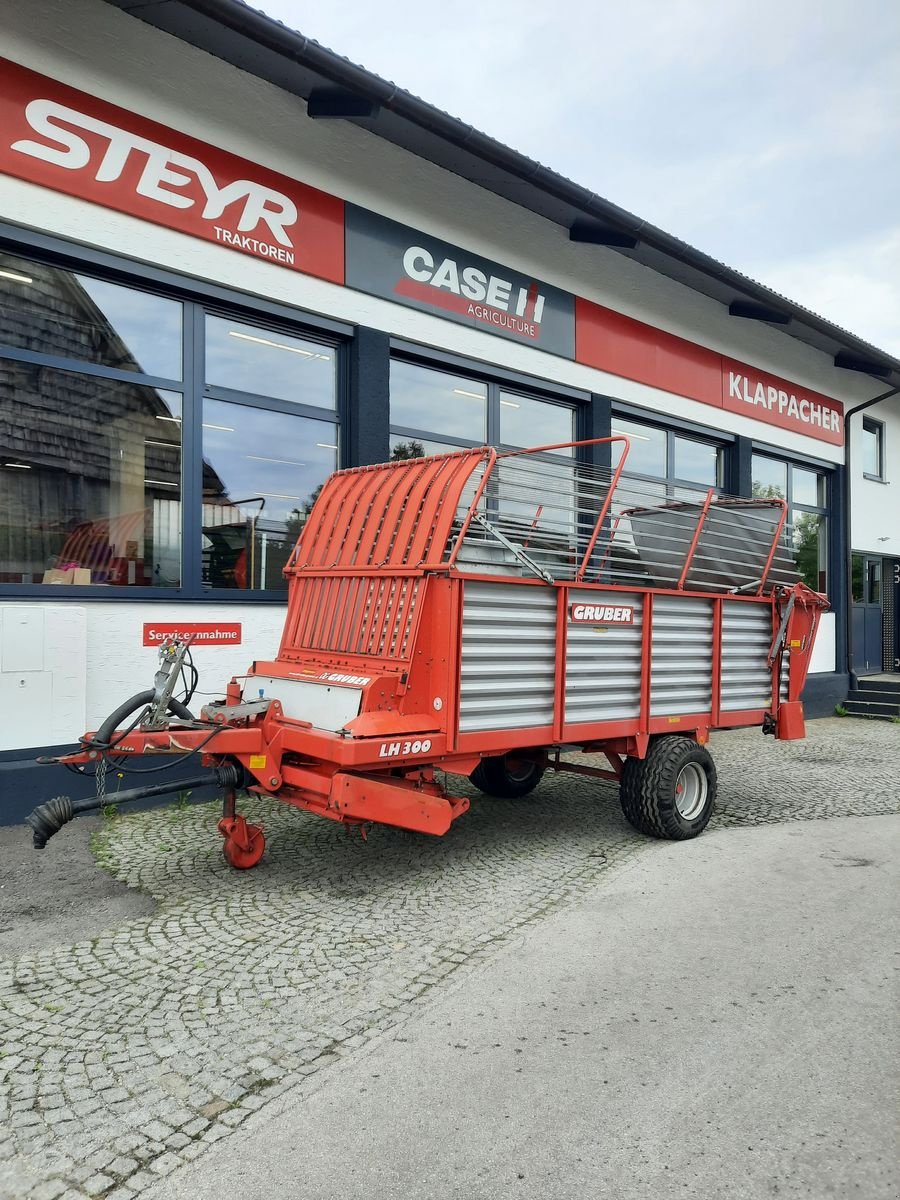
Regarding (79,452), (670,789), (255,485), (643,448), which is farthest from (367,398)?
(643,448)

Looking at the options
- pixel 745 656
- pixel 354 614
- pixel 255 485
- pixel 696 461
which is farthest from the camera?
pixel 696 461

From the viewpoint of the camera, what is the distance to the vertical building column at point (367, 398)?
8.22 m

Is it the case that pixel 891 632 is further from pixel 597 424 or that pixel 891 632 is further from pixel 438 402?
pixel 438 402

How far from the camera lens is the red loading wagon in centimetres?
454

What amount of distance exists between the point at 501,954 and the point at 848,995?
4.76 feet

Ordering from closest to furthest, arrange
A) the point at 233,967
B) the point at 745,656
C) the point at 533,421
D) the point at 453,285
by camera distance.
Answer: the point at 233,967 < the point at 745,656 < the point at 453,285 < the point at 533,421

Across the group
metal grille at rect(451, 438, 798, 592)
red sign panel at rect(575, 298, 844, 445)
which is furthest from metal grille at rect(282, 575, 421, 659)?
red sign panel at rect(575, 298, 844, 445)

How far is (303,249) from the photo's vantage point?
25.6ft

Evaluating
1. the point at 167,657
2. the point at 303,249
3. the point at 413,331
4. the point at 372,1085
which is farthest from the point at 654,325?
the point at 372,1085

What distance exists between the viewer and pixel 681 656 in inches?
236

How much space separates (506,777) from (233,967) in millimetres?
3531

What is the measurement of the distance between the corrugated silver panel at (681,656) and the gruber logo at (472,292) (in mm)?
4590

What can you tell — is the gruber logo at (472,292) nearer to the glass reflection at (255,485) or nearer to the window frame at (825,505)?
the glass reflection at (255,485)

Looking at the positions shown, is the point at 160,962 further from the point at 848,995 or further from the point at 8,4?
the point at 8,4
